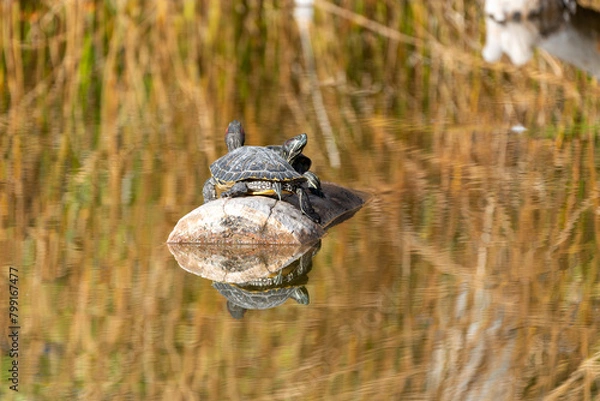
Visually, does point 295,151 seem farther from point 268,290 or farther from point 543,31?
point 543,31

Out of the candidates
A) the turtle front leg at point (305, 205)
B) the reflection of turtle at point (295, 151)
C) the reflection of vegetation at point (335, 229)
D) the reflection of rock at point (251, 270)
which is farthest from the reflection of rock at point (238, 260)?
the reflection of turtle at point (295, 151)

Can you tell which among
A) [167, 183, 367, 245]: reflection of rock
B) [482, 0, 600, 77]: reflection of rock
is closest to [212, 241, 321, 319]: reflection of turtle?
[167, 183, 367, 245]: reflection of rock

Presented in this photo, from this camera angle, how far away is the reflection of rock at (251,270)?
13.1 feet

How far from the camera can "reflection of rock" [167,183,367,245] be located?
4574 mm

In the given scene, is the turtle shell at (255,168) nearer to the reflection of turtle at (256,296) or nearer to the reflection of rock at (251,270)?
the reflection of rock at (251,270)

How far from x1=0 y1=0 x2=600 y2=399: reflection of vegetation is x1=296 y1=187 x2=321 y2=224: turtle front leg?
11 cm

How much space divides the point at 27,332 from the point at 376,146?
3066 mm

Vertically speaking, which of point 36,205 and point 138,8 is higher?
point 138,8

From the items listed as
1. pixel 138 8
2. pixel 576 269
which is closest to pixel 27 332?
pixel 576 269

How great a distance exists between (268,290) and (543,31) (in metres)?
6.57

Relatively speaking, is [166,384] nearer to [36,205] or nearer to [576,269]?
[576,269]

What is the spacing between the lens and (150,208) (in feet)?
16.9

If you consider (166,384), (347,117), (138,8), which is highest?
(138,8)

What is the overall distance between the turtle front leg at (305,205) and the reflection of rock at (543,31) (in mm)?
3782
